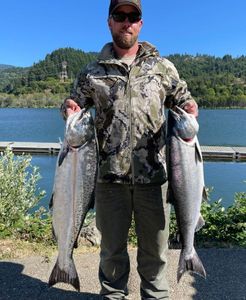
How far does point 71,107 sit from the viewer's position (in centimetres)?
316

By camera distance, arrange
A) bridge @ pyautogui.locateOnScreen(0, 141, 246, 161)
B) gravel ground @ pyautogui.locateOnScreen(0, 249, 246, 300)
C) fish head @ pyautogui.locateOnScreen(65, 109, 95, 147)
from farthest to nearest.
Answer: bridge @ pyautogui.locateOnScreen(0, 141, 246, 161) < gravel ground @ pyautogui.locateOnScreen(0, 249, 246, 300) < fish head @ pyautogui.locateOnScreen(65, 109, 95, 147)

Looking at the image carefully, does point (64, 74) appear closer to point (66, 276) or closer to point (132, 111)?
point (132, 111)

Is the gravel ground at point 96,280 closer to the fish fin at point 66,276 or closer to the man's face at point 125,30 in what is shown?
the fish fin at point 66,276

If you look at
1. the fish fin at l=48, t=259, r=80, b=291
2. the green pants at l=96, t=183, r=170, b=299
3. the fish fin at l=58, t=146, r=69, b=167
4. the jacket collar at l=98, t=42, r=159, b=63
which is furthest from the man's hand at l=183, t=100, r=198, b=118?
the fish fin at l=48, t=259, r=80, b=291

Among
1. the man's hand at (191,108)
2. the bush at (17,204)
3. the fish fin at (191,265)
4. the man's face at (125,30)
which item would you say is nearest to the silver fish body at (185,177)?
the fish fin at (191,265)

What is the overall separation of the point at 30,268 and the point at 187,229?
2086 mm

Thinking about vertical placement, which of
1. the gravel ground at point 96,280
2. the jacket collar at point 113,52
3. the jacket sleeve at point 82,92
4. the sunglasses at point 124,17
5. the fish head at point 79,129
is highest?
the sunglasses at point 124,17

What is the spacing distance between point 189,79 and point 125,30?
14647cm

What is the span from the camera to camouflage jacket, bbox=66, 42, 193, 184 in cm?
322

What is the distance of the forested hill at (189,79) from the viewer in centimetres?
12762

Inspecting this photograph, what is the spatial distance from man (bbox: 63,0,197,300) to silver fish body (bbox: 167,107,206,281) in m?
0.19

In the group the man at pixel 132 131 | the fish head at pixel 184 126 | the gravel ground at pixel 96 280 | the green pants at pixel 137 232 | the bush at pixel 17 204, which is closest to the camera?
the fish head at pixel 184 126

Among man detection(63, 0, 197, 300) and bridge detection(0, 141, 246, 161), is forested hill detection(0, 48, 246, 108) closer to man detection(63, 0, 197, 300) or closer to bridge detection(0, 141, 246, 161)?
bridge detection(0, 141, 246, 161)

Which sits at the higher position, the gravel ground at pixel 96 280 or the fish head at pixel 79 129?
the fish head at pixel 79 129
